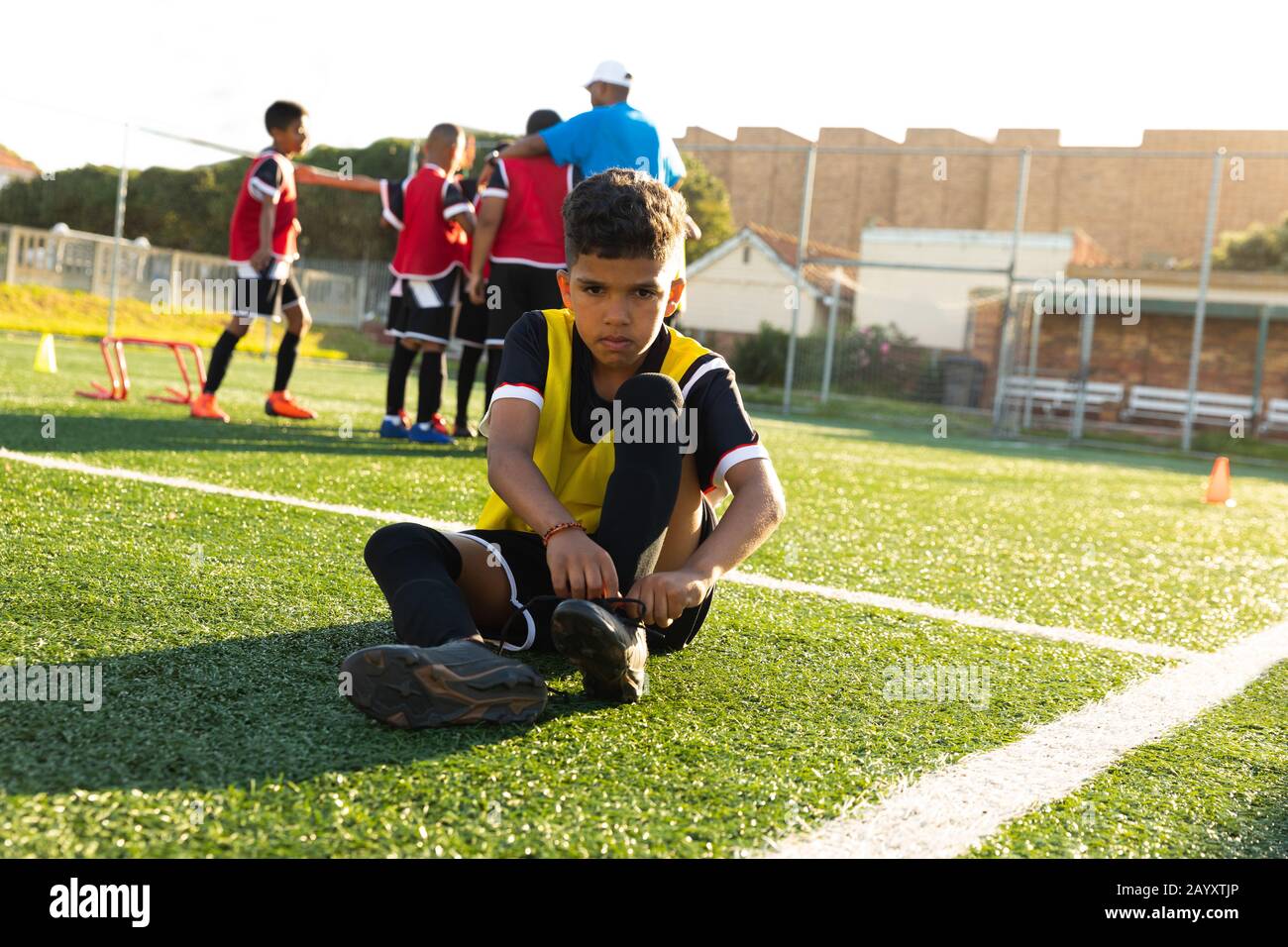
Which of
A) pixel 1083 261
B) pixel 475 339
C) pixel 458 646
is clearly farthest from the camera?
pixel 1083 261

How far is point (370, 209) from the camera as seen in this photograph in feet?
87.8

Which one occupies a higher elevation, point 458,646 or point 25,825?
point 458,646

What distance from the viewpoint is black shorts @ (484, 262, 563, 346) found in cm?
626

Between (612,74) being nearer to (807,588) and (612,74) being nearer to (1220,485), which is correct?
(807,588)

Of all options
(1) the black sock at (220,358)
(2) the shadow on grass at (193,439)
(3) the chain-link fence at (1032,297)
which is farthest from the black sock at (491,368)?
(3) the chain-link fence at (1032,297)

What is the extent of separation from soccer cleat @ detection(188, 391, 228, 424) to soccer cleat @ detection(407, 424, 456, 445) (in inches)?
44.2

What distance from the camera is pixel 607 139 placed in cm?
582

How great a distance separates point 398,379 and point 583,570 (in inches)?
201

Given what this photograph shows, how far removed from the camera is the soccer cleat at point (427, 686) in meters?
1.83
